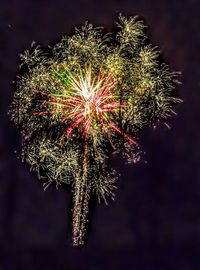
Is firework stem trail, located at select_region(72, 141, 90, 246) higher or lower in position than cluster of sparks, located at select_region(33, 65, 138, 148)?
lower

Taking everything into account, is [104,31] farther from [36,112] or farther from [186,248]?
[186,248]

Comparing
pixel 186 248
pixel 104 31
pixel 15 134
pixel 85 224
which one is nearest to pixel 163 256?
pixel 186 248

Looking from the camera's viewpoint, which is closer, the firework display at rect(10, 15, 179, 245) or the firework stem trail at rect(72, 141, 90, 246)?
the firework display at rect(10, 15, 179, 245)

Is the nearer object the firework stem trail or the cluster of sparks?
the cluster of sparks

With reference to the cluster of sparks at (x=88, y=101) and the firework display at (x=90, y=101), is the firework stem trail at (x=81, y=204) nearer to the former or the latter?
the firework display at (x=90, y=101)

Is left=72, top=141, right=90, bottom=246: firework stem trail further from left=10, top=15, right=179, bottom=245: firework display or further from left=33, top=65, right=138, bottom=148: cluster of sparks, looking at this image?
left=33, top=65, right=138, bottom=148: cluster of sparks

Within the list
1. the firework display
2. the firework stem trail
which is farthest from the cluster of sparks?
the firework stem trail

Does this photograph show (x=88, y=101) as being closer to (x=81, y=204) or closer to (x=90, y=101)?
(x=90, y=101)
